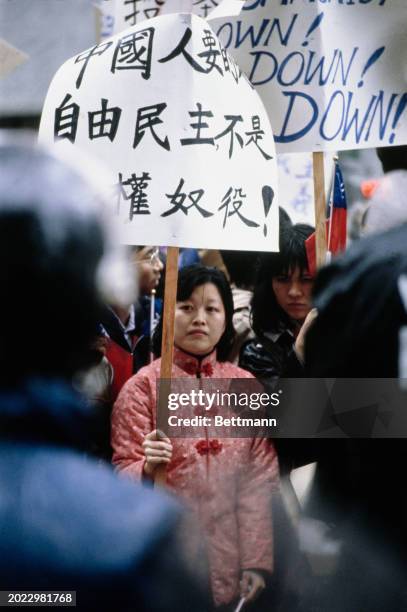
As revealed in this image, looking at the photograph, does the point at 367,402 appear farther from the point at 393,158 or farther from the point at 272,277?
the point at 393,158

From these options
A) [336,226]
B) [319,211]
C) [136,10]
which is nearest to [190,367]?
[319,211]

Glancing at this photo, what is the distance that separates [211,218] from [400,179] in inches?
22.0

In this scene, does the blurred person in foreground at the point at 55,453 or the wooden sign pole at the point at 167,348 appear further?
the wooden sign pole at the point at 167,348

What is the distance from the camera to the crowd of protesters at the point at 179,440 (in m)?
1.08

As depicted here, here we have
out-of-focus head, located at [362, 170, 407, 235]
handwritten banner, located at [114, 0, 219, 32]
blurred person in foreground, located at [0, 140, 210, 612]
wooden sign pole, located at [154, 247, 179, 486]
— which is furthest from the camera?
handwritten banner, located at [114, 0, 219, 32]

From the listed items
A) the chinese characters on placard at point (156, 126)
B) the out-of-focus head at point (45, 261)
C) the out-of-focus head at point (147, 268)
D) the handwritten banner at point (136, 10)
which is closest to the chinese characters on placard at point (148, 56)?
the chinese characters on placard at point (156, 126)

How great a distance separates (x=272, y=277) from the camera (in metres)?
3.12

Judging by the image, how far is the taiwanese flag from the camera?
3119 mm

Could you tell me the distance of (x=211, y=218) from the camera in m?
2.64

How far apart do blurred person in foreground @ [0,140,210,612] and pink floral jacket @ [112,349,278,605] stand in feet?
4.87

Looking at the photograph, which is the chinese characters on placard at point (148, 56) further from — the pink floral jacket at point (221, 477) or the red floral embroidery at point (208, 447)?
the red floral embroidery at point (208, 447)

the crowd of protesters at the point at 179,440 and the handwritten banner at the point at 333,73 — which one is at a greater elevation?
the handwritten banner at the point at 333,73

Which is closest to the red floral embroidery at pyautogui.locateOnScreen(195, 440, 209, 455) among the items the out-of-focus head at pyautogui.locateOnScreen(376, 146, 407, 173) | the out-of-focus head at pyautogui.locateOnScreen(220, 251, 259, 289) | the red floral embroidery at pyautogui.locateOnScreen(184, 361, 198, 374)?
the red floral embroidery at pyautogui.locateOnScreen(184, 361, 198, 374)

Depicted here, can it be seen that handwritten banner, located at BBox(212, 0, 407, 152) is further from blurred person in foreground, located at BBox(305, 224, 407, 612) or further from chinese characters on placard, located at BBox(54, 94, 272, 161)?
blurred person in foreground, located at BBox(305, 224, 407, 612)
